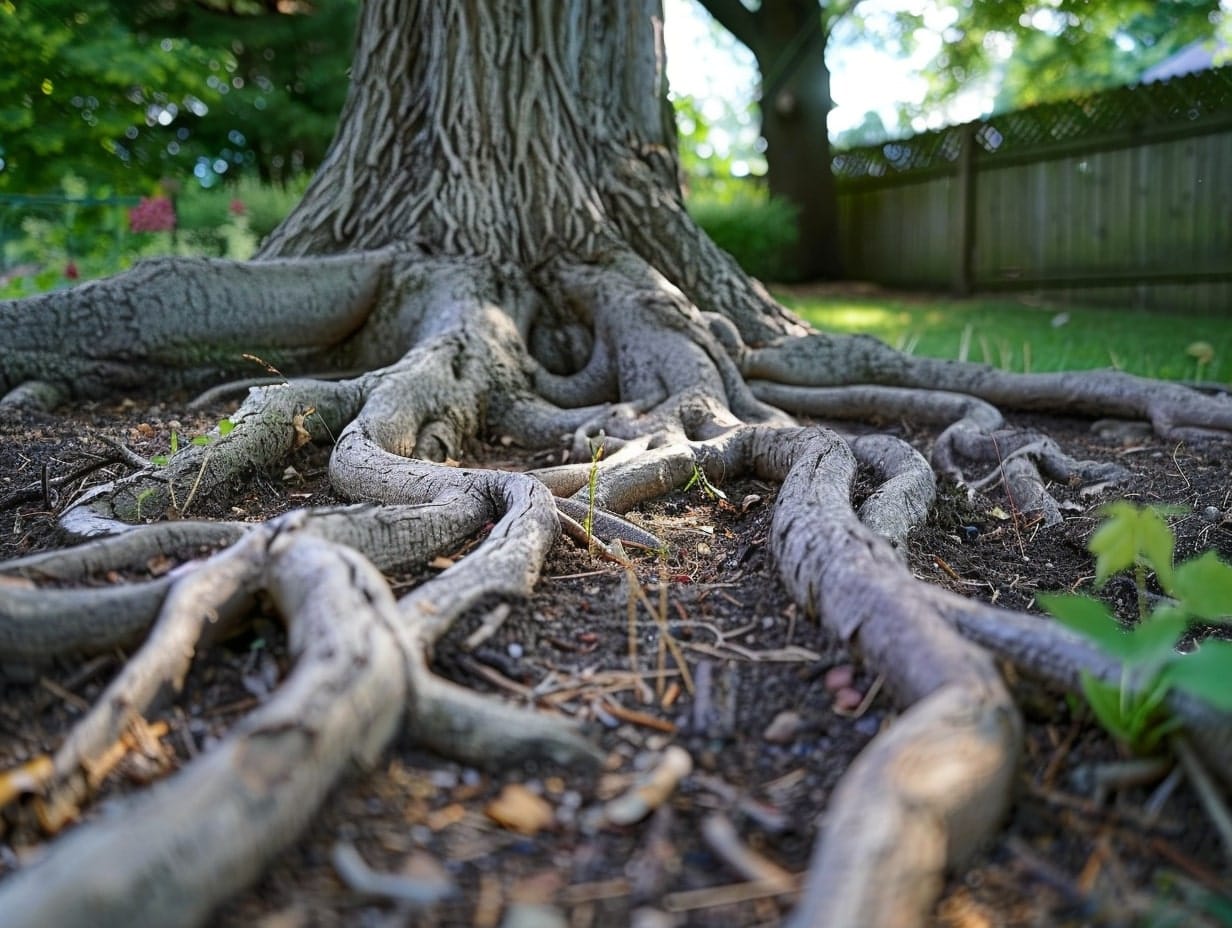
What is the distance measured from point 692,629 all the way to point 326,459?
191 centimetres

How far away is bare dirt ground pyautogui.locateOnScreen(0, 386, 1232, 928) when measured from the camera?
1315mm

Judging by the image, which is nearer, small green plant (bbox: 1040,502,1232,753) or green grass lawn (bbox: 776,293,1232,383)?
small green plant (bbox: 1040,502,1232,753)

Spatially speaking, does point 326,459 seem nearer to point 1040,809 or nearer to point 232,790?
point 232,790

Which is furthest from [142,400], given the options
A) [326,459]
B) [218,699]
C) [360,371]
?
[218,699]

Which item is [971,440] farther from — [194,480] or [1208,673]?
[194,480]

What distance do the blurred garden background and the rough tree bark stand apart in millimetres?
2369

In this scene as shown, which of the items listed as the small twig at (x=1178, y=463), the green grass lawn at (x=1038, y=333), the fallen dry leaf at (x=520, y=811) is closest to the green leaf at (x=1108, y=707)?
the fallen dry leaf at (x=520, y=811)

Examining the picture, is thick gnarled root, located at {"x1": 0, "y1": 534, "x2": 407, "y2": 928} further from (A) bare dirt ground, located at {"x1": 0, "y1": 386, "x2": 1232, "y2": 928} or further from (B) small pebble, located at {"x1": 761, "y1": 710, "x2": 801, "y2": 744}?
(B) small pebble, located at {"x1": 761, "y1": 710, "x2": 801, "y2": 744}

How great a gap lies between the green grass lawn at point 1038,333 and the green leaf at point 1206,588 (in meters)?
4.37

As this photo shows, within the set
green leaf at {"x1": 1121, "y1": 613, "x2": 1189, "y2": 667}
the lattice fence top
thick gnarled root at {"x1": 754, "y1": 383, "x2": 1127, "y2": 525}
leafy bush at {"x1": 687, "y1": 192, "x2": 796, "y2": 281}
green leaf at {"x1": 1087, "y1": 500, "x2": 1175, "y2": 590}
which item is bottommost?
thick gnarled root at {"x1": 754, "y1": 383, "x2": 1127, "y2": 525}

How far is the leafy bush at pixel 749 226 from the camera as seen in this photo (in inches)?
465

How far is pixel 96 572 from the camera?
2000 millimetres

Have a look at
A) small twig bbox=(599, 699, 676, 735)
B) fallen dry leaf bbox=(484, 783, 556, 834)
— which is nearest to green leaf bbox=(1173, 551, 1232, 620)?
small twig bbox=(599, 699, 676, 735)

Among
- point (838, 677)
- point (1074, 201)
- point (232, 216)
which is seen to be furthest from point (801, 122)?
point (838, 677)
